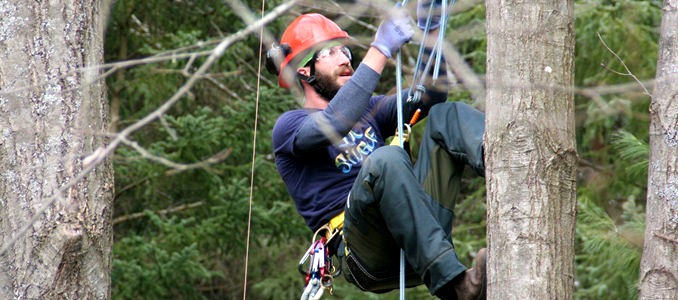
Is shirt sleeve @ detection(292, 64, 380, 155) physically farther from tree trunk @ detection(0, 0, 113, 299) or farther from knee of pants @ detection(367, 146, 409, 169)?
tree trunk @ detection(0, 0, 113, 299)

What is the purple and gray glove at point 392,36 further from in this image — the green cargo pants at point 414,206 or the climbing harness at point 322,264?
the climbing harness at point 322,264

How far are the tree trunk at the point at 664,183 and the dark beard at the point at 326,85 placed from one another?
1805 millimetres

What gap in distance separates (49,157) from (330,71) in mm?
1367

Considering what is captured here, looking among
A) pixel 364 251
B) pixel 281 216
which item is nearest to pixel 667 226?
pixel 364 251

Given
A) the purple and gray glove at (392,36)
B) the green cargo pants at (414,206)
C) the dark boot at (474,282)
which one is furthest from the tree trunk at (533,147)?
the purple and gray glove at (392,36)

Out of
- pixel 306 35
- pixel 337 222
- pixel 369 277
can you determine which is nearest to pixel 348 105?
pixel 337 222

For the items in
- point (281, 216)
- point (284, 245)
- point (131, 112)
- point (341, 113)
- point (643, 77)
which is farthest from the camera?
point (284, 245)

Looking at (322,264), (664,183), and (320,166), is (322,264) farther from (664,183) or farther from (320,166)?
(664,183)

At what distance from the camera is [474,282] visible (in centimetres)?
403

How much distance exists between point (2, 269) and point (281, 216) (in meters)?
4.69

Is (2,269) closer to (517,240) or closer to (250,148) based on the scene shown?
(517,240)

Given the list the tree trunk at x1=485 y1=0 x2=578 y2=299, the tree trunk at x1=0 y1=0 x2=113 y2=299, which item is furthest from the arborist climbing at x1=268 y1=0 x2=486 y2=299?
the tree trunk at x1=0 y1=0 x2=113 y2=299

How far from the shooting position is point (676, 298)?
3578 mm

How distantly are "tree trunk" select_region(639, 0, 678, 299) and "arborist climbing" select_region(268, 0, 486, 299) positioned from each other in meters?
0.62
